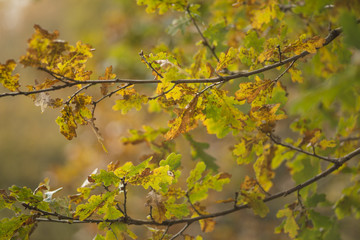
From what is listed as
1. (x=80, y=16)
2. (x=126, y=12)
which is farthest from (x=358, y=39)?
(x=80, y=16)

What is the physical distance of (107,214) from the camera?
3.56 feet

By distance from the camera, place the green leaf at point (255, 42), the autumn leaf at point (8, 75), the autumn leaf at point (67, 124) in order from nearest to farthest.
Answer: the autumn leaf at point (8, 75), the autumn leaf at point (67, 124), the green leaf at point (255, 42)

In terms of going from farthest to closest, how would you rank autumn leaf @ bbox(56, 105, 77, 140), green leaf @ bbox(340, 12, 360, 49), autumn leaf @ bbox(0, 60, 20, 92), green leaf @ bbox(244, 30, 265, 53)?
green leaf @ bbox(244, 30, 265, 53) → autumn leaf @ bbox(56, 105, 77, 140) → autumn leaf @ bbox(0, 60, 20, 92) → green leaf @ bbox(340, 12, 360, 49)

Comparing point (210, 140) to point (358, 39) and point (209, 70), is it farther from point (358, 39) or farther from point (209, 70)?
point (358, 39)

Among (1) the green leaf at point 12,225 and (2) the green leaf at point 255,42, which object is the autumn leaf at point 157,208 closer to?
(1) the green leaf at point 12,225

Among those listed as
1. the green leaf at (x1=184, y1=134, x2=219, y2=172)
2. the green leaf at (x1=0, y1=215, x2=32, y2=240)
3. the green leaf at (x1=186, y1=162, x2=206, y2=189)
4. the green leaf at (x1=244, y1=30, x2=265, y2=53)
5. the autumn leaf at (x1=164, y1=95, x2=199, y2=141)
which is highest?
the green leaf at (x1=244, y1=30, x2=265, y2=53)

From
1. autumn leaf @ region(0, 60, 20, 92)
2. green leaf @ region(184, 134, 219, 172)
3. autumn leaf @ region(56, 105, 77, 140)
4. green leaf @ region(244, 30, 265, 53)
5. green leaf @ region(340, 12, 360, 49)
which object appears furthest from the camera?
green leaf @ region(184, 134, 219, 172)

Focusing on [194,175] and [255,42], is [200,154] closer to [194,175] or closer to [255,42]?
[194,175]

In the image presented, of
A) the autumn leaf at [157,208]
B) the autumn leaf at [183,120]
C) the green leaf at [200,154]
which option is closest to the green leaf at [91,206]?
the autumn leaf at [157,208]

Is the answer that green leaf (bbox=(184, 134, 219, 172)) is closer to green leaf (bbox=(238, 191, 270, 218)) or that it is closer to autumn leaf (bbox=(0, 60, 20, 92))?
green leaf (bbox=(238, 191, 270, 218))

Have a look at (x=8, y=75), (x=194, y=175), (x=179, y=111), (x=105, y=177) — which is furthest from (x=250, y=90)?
(x=8, y=75)

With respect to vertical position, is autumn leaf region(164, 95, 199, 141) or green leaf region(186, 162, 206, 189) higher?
autumn leaf region(164, 95, 199, 141)

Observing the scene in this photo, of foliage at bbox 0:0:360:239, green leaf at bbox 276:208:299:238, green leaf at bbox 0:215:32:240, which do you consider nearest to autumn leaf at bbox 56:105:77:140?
foliage at bbox 0:0:360:239

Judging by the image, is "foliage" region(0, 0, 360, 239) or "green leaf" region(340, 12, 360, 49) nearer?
"green leaf" region(340, 12, 360, 49)
